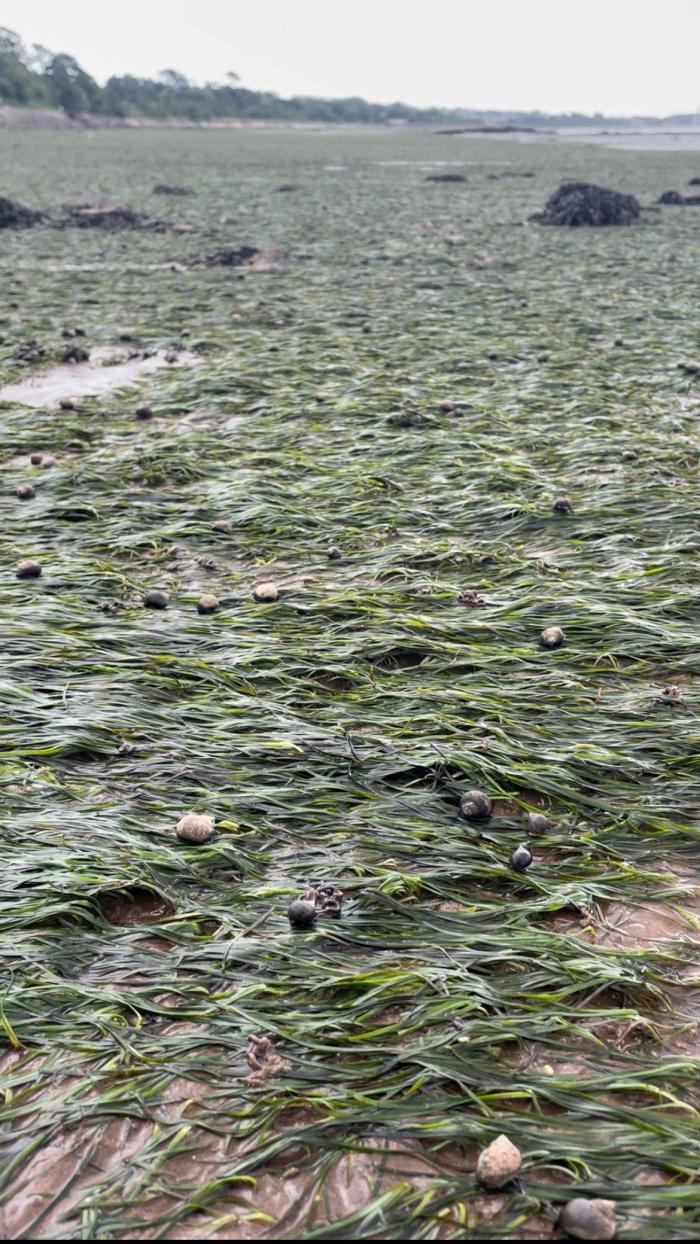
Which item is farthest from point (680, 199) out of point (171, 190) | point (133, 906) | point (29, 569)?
point (133, 906)

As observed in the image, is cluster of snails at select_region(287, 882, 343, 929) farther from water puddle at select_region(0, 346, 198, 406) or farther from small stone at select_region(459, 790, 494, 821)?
water puddle at select_region(0, 346, 198, 406)

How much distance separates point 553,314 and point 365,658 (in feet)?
31.6

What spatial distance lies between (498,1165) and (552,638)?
9.11 feet

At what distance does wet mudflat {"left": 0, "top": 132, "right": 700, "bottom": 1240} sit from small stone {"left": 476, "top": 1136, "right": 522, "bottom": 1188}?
4cm

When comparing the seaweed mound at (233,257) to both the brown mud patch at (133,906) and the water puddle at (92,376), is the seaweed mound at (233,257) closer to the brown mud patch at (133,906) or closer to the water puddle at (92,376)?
the water puddle at (92,376)

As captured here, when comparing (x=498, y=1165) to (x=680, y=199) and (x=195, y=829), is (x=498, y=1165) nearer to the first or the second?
(x=195, y=829)

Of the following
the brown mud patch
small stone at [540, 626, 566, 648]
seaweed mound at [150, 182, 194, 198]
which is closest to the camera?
the brown mud patch

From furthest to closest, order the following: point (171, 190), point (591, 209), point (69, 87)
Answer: point (69, 87) → point (171, 190) → point (591, 209)

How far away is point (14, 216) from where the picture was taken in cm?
2120

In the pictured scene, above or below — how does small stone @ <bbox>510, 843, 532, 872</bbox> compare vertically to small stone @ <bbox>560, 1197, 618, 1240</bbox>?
below

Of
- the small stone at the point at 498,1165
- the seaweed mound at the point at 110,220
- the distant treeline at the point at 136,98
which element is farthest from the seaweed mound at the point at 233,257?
the distant treeline at the point at 136,98

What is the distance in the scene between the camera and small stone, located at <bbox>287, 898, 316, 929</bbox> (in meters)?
2.77

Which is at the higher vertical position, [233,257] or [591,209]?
[591,209]

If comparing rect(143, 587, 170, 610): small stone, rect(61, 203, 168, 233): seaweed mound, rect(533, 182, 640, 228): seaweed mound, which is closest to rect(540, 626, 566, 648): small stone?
rect(143, 587, 170, 610): small stone
